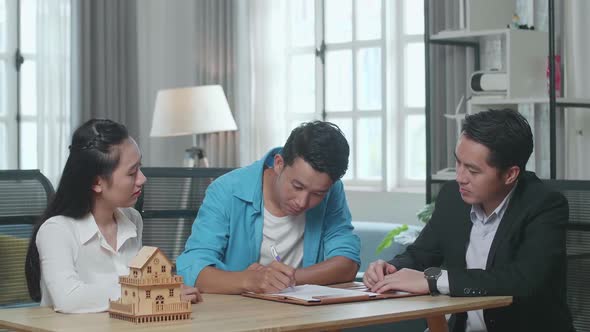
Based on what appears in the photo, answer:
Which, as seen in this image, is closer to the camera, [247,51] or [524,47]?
[524,47]

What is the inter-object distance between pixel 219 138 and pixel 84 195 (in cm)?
388

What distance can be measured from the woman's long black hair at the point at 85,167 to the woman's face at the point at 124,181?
14 millimetres

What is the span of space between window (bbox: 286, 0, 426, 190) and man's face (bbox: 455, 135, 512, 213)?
2.88m

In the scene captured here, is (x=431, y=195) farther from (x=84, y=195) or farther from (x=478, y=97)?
(x=84, y=195)

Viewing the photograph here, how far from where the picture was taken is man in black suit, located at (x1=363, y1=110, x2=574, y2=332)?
2.38 meters

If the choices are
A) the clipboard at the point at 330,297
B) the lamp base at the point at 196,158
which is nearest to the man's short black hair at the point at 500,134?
the clipboard at the point at 330,297

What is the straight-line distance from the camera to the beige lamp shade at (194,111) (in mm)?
5719

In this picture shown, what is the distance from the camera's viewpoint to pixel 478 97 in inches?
171

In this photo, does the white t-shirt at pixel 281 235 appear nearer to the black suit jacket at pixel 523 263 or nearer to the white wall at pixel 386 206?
the black suit jacket at pixel 523 263

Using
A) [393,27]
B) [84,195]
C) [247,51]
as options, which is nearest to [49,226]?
[84,195]

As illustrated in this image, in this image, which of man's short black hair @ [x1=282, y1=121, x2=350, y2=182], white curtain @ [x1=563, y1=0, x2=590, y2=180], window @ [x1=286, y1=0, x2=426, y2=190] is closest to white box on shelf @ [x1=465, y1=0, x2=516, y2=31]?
white curtain @ [x1=563, y1=0, x2=590, y2=180]

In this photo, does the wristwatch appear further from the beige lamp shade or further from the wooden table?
the beige lamp shade

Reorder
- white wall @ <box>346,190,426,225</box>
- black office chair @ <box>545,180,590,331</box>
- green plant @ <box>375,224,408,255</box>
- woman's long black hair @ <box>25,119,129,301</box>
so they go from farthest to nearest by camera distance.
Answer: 1. white wall @ <box>346,190,426,225</box>
2. green plant @ <box>375,224,408,255</box>
3. black office chair @ <box>545,180,590,331</box>
4. woman's long black hair @ <box>25,119,129,301</box>

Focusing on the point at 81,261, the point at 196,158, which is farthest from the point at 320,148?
the point at 196,158
